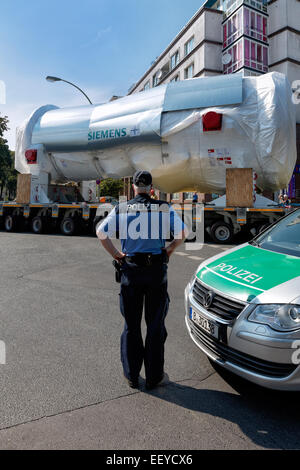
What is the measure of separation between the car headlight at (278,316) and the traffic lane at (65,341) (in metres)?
0.94

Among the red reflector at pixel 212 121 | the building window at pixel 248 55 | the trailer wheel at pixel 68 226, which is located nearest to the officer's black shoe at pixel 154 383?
the red reflector at pixel 212 121

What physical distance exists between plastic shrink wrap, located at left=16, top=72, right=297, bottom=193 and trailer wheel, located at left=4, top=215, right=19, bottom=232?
3729mm

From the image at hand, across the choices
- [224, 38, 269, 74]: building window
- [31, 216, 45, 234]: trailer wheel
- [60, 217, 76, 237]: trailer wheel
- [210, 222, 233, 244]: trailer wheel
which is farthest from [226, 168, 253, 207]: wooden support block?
[224, 38, 269, 74]: building window

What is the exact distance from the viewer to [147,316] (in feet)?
8.81

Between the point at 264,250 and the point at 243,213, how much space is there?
7.45 m

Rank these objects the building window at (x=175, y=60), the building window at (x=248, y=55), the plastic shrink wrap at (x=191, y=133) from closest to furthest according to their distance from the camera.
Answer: the plastic shrink wrap at (x=191, y=133), the building window at (x=248, y=55), the building window at (x=175, y=60)

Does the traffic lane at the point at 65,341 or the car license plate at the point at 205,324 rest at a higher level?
the car license plate at the point at 205,324

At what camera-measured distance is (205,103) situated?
407 inches

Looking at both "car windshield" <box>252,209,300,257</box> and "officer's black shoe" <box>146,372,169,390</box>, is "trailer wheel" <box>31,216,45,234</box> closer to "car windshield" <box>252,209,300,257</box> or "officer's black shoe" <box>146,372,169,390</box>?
"car windshield" <box>252,209,300,257</box>

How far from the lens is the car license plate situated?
8.31 ft

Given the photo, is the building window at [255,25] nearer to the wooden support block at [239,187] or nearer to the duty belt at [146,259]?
the wooden support block at [239,187]

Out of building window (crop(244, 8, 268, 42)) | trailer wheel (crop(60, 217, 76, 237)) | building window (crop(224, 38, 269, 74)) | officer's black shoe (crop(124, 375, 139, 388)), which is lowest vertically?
officer's black shoe (crop(124, 375, 139, 388))

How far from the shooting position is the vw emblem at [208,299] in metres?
2.64
